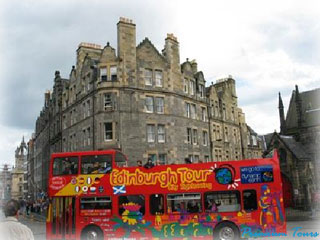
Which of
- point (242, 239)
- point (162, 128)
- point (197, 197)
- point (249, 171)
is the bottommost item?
point (242, 239)

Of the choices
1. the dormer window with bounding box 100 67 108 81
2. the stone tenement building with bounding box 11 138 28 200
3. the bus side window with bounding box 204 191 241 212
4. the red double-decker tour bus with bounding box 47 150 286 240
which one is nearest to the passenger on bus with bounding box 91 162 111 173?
the red double-decker tour bus with bounding box 47 150 286 240

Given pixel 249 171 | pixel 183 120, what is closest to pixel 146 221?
pixel 249 171

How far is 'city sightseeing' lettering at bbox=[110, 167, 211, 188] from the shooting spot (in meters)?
15.1

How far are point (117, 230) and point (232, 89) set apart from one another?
35598 millimetres

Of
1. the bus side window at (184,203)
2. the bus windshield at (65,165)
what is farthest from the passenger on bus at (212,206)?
the bus windshield at (65,165)

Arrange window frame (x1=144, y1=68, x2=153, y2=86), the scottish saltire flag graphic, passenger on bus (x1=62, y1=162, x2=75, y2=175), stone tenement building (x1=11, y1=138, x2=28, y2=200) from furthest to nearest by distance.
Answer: stone tenement building (x1=11, y1=138, x2=28, y2=200) < window frame (x1=144, y1=68, x2=153, y2=86) < passenger on bus (x1=62, y1=162, x2=75, y2=175) < the scottish saltire flag graphic

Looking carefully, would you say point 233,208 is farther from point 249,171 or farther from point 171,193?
point 171,193

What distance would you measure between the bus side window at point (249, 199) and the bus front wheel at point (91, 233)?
704 centimetres

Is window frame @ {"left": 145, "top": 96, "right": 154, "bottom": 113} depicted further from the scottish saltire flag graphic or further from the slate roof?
the slate roof

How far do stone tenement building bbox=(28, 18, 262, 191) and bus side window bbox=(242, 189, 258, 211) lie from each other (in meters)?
16.7

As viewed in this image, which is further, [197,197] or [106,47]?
[106,47]

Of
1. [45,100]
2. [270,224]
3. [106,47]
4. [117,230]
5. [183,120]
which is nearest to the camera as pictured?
[270,224]

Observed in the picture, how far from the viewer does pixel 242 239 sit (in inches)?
584

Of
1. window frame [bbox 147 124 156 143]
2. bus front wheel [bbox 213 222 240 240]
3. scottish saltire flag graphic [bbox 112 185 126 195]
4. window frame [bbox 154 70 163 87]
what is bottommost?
bus front wheel [bbox 213 222 240 240]
